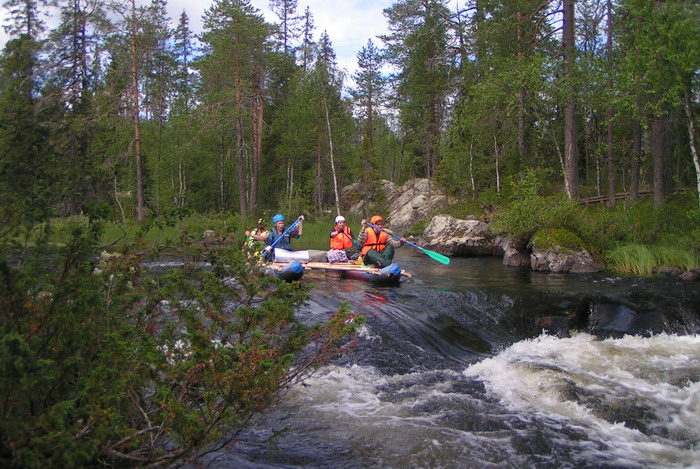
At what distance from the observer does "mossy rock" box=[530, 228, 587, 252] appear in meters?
14.3

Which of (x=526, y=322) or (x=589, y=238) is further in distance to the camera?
(x=589, y=238)

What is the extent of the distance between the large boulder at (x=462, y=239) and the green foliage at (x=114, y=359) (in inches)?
666

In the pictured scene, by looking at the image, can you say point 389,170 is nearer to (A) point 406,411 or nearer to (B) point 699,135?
(B) point 699,135

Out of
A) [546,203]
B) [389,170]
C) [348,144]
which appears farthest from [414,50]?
[389,170]

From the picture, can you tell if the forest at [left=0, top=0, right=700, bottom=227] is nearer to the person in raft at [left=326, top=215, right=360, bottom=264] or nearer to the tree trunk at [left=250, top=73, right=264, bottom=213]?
the tree trunk at [left=250, top=73, right=264, bottom=213]

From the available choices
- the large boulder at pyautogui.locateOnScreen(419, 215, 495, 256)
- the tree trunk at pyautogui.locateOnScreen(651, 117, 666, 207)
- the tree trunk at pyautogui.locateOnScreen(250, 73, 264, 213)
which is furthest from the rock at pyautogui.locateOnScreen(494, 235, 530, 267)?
the tree trunk at pyautogui.locateOnScreen(250, 73, 264, 213)

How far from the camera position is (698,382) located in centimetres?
633

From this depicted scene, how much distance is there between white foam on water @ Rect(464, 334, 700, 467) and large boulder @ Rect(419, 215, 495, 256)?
37.5 feet

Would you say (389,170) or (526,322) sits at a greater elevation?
(389,170)

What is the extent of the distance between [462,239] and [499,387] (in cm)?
1409

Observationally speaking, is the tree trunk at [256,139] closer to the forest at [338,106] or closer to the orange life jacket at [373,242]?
the forest at [338,106]

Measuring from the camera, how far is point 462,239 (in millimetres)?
19922

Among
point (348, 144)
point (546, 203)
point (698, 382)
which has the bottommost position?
point (698, 382)

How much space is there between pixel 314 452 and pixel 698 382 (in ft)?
15.4
